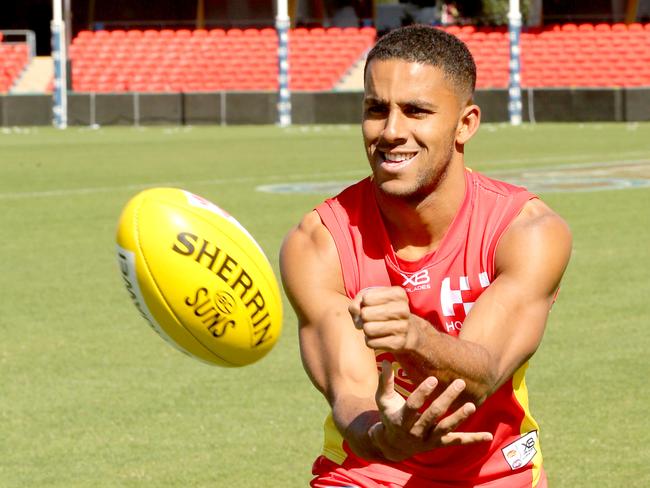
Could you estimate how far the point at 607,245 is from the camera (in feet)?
48.3

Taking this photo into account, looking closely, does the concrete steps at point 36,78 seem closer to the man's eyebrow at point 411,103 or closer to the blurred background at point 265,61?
the blurred background at point 265,61

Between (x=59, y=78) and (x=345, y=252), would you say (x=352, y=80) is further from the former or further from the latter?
(x=345, y=252)

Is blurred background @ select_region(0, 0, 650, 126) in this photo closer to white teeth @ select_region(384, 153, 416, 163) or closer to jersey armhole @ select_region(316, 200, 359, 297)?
jersey armhole @ select_region(316, 200, 359, 297)

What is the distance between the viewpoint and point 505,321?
413 cm

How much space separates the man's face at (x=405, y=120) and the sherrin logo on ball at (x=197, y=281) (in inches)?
45.0

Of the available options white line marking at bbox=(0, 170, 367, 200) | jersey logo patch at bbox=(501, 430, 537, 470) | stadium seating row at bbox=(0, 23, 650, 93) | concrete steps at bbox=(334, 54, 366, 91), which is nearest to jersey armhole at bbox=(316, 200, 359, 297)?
jersey logo patch at bbox=(501, 430, 537, 470)

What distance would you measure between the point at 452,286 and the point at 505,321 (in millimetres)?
268

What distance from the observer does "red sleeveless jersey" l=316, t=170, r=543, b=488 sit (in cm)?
435

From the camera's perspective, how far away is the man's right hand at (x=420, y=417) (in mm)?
3479

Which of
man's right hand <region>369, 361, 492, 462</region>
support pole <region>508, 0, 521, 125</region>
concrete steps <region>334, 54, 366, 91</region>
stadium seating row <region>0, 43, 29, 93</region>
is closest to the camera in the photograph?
man's right hand <region>369, 361, 492, 462</region>

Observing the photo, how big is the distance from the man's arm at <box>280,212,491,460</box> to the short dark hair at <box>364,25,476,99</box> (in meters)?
0.59

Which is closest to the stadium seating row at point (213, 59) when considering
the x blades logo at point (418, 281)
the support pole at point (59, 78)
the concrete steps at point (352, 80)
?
the concrete steps at point (352, 80)

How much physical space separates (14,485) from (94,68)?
4494 cm

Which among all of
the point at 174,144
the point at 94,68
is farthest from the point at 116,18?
the point at 174,144
